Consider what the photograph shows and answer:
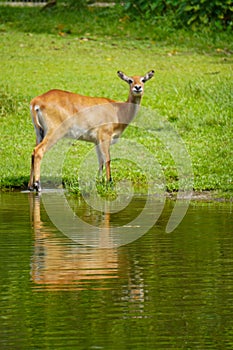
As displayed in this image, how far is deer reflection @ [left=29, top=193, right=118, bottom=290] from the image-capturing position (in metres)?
7.30

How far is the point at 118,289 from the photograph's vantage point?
704cm

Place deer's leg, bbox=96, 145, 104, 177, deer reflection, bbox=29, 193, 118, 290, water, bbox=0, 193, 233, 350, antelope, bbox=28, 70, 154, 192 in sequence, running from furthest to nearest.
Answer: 1. deer's leg, bbox=96, 145, 104, 177
2. antelope, bbox=28, 70, 154, 192
3. deer reflection, bbox=29, 193, 118, 290
4. water, bbox=0, 193, 233, 350

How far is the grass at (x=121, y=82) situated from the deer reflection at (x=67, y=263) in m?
3.72

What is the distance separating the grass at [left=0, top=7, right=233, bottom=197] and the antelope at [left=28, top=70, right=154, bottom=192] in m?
0.40

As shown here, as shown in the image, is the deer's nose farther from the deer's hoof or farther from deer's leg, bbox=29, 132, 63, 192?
the deer's hoof

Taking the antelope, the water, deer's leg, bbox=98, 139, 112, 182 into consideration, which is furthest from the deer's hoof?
the water

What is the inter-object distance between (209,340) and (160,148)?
8.97 m

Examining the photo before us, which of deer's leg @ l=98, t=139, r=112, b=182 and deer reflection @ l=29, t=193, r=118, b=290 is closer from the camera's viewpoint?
deer reflection @ l=29, t=193, r=118, b=290

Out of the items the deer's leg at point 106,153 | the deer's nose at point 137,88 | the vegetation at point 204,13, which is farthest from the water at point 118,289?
the vegetation at point 204,13

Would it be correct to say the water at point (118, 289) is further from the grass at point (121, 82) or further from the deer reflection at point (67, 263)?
the grass at point (121, 82)

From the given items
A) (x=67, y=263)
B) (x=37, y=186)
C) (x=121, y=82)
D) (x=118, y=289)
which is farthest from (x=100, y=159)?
(x=118, y=289)

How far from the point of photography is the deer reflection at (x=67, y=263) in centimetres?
730

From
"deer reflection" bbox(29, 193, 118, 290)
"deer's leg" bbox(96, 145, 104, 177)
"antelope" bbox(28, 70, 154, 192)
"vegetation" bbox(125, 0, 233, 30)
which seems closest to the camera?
"deer reflection" bbox(29, 193, 118, 290)

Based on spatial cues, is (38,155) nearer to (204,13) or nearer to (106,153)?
(106,153)
